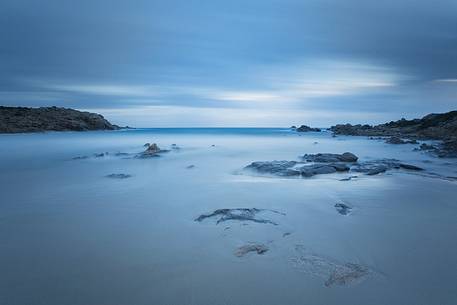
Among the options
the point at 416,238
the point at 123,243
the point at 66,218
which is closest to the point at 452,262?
the point at 416,238

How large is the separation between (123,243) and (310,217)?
4.19 m

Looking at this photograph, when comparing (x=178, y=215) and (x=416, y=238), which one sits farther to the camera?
(x=178, y=215)

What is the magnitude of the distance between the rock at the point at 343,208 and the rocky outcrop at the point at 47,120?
7711 centimetres

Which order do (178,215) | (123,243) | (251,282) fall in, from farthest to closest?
1. (178,215)
2. (123,243)
3. (251,282)

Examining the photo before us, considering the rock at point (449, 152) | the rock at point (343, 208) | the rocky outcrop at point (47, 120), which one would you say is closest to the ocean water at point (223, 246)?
the rock at point (343, 208)

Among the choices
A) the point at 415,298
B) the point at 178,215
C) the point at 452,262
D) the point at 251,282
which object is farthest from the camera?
the point at 178,215

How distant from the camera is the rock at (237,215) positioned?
720 cm

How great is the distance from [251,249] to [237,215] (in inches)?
81.9

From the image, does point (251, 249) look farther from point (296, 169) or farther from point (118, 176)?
point (118, 176)

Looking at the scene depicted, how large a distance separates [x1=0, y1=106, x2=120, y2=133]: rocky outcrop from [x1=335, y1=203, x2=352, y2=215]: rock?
77.1 meters

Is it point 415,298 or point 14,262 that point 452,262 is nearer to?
point 415,298

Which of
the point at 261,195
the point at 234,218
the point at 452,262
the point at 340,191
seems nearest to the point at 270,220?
the point at 234,218

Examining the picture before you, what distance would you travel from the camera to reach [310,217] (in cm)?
750

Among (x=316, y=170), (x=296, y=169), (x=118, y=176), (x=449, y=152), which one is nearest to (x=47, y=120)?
(x=118, y=176)
